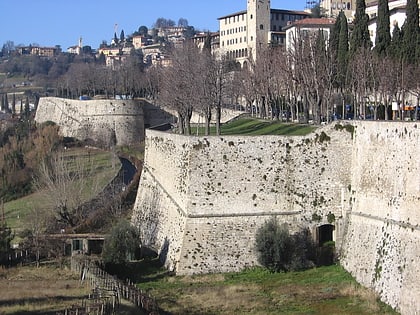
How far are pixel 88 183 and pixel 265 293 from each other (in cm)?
3615

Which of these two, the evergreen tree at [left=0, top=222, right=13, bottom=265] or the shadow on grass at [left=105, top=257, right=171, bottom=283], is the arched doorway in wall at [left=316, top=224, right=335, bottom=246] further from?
the evergreen tree at [left=0, top=222, right=13, bottom=265]

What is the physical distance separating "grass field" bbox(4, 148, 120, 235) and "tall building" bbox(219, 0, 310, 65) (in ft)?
114

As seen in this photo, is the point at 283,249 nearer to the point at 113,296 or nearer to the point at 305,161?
the point at 305,161

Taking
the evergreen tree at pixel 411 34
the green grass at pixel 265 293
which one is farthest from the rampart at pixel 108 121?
the green grass at pixel 265 293

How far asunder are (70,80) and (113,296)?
107 metres

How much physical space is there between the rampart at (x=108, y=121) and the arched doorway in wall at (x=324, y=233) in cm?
5326

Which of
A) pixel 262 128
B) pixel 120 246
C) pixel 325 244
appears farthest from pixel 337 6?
pixel 120 246

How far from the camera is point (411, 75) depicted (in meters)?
50.6

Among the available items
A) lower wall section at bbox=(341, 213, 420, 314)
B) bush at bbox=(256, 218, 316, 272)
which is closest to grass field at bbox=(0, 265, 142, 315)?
bush at bbox=(256, 218, 316, 272)

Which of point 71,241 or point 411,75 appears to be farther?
point 411,75

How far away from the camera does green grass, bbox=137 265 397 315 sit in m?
29.9

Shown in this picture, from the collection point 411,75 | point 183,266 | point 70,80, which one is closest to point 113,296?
point 183,266

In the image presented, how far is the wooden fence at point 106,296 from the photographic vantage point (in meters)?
28.5

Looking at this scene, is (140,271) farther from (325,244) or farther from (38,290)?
(325,244)
